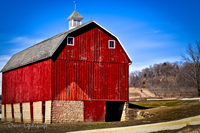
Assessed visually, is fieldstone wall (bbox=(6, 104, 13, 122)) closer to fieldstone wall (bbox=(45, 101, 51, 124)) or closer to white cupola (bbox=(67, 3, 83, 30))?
fieldstone wall (bbox=(45, 101, 51, 124))

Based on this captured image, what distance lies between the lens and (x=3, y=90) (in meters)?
44.6

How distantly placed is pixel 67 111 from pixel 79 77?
398 centimetres

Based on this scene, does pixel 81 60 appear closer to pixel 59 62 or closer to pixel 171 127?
pixel 59 62

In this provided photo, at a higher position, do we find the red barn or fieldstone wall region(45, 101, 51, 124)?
the red barn

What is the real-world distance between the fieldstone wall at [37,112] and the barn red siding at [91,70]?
10.0 ft

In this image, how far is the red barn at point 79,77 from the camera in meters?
29.9

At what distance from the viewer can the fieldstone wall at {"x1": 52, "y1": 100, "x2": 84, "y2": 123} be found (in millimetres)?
29016

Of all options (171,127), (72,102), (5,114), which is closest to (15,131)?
(72,102)

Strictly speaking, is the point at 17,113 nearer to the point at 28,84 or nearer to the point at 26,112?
the point at 26,112

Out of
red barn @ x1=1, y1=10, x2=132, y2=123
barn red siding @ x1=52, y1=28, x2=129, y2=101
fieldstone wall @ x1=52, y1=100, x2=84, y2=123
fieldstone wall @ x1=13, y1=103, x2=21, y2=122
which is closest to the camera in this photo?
fieldstone wall @ x1=52, y1=100, x2=84, y2=123

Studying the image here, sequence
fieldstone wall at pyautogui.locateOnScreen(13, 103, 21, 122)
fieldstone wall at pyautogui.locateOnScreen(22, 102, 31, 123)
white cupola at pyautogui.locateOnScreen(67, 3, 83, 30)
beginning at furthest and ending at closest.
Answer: white cupola at pyautogui.locateOnScreen(67, 3, 83, 30)
fieldstone wall at pyautogui.locateOnScreen(13, 103, 21, 122)
fieldstone wall at pyautogui.locateOnScreen(22, 102, 31, 123)

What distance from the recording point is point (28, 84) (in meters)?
35.1

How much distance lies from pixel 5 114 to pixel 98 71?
62.8ft

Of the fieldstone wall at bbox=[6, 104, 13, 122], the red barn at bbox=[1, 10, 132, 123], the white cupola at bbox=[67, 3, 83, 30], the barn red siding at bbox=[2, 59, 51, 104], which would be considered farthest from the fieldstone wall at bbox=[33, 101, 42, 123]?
the white cupola at bbox=[67, 3, 83, 30]
